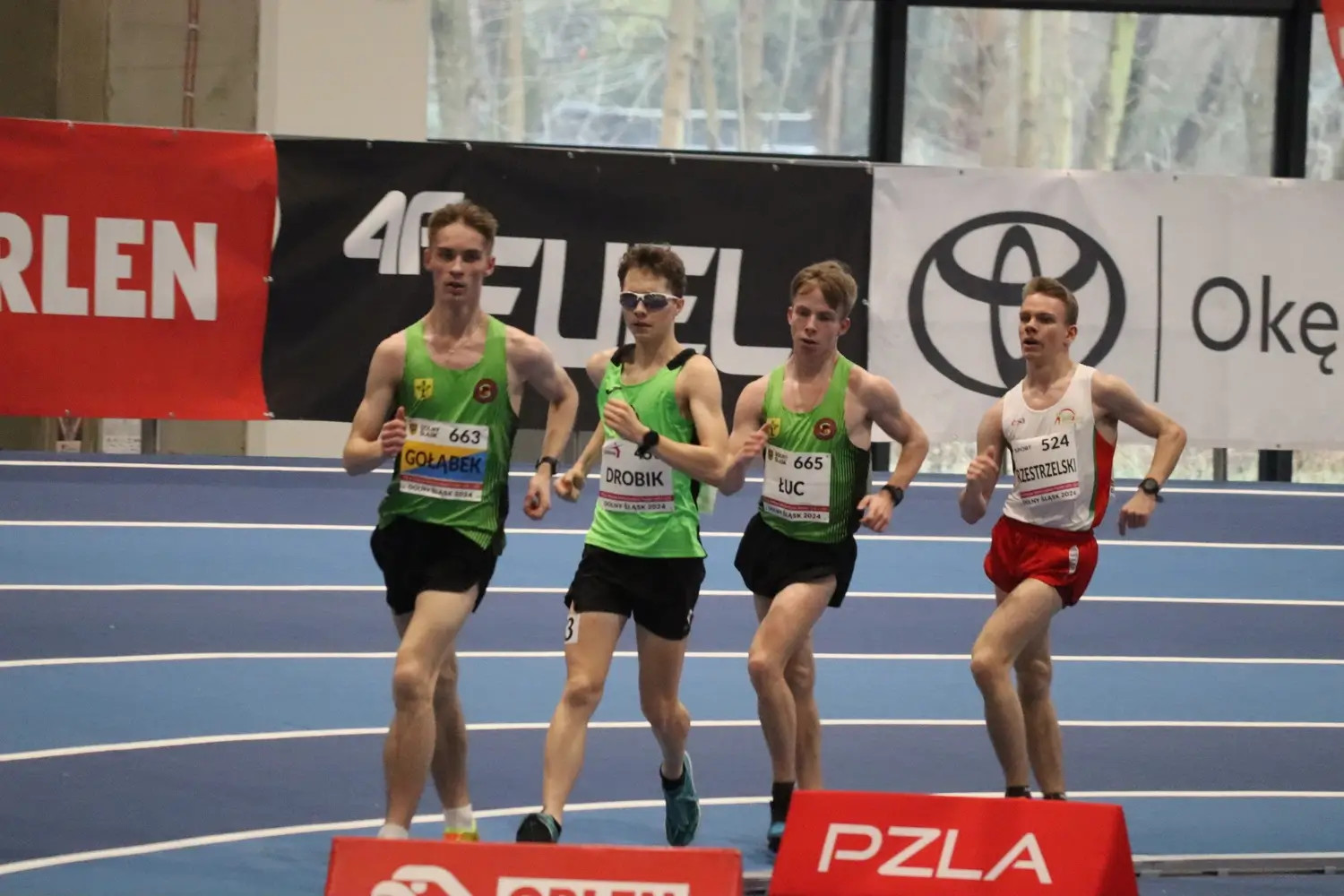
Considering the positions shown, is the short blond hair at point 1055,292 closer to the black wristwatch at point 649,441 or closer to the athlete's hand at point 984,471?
the athlete's hand at point 984,471

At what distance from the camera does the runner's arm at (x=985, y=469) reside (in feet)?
20.6

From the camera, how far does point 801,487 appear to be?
Result: 6410 millimetres

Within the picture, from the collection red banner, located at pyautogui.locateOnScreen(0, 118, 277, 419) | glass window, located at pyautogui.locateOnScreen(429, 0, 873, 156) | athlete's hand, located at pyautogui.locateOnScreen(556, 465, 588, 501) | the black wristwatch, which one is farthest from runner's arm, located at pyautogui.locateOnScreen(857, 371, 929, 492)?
glass window, located at pyautogui.locateOnScreen(429, 0, 873, 156)

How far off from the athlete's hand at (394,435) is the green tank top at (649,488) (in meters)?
0.78

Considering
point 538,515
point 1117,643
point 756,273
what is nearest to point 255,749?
point 538,515

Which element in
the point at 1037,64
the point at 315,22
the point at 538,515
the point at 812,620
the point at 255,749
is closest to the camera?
the point at 538,515

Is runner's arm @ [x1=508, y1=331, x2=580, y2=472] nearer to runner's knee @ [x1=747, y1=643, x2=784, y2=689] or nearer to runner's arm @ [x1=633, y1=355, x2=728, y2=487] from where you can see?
runner's arm @ [x1=633, y1=355, x2=728, y2=487]

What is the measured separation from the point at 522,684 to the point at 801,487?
104 inches

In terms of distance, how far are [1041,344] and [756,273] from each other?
17.8ft

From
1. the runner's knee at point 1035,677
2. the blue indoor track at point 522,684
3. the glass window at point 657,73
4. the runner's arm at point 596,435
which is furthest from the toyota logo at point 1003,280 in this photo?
the runner's arm at point 596,435

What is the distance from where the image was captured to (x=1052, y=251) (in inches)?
477

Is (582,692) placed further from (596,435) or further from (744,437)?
(744,437)

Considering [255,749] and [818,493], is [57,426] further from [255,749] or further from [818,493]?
[818,493]

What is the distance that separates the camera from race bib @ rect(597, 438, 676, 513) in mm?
6051
